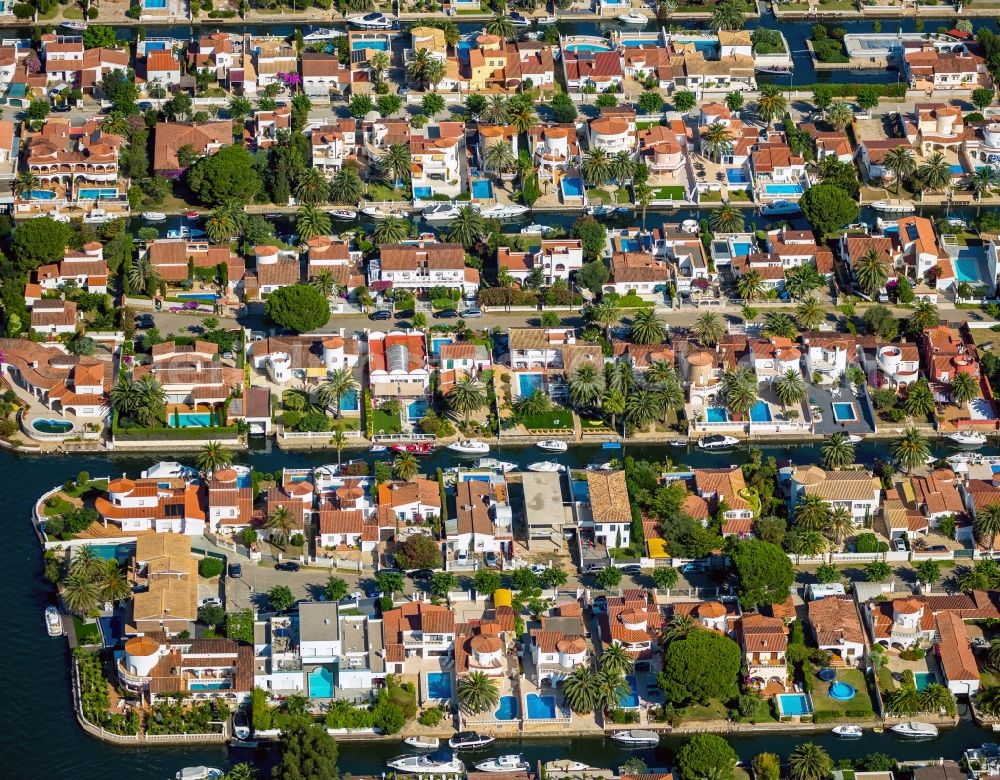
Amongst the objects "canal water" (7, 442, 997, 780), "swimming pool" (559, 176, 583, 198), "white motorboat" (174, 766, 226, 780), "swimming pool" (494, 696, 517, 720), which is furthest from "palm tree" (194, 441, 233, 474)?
"swimming pool" (559, 176, 583, 198)

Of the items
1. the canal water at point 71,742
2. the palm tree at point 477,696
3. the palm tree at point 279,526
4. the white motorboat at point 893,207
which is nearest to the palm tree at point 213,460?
the palm tree at point 279,526

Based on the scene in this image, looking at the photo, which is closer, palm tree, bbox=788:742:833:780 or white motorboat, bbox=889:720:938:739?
palm tree, bbox=788:742:833:780

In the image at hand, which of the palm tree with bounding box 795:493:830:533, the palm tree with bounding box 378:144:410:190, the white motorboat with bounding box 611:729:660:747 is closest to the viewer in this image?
the white motorboat with bounding box 611:729:660:747

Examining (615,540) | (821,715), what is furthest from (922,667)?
(615,540)

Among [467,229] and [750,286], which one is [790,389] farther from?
[467,229]

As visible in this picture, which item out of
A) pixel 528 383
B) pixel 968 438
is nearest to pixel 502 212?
pixel 528 383

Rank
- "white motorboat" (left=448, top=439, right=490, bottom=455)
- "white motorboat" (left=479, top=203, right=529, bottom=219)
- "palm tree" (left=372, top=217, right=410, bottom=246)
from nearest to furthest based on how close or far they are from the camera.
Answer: "white motorboat" (left=448, top=439, right=490, bottom=455), "palm tree" (left=372, top=217, right=410, bottom=246), "white motorboat" (left=479, top=203, right=529, bottom=219)

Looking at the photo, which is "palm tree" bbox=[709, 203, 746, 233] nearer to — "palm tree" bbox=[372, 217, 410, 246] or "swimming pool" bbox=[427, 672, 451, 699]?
"palm tree" bbox=[372, 217, 410, 246]
